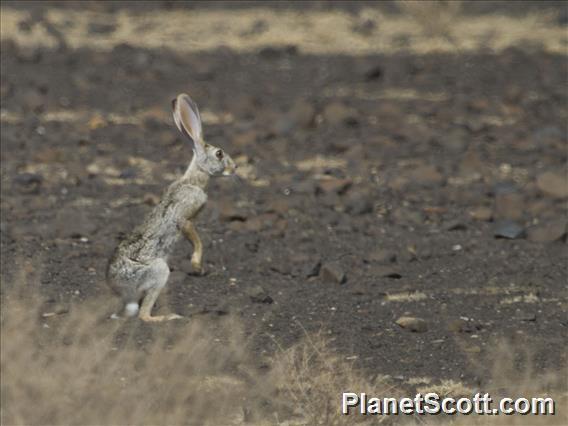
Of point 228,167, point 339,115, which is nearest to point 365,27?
point 339,115

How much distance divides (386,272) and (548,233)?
1.37 meters

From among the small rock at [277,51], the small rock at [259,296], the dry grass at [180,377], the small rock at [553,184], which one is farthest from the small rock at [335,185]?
the small rock at [277,51]

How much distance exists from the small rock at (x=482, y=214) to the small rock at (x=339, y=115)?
307 cm

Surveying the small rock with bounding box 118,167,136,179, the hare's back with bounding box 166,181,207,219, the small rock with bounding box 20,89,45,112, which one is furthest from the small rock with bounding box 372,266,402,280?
the small rock with bounding box 20,89,45,112

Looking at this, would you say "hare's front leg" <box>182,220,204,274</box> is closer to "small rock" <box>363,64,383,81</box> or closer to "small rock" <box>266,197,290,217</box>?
"small rock" <box>266,197,290,217</box>

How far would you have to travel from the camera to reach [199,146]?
703cm

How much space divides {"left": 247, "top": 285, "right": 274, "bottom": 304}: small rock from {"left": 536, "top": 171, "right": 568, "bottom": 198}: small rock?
11.1 ft

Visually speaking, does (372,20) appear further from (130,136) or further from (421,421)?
(421,421)

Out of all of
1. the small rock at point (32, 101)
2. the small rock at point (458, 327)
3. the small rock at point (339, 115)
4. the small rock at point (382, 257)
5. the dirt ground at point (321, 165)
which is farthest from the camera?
the small rock at point (339, 115)

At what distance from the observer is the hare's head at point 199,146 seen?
688 centimetres

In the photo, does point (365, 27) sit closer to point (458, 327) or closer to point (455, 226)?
point (455, 226)

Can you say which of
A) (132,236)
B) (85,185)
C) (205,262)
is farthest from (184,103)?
(85,185)

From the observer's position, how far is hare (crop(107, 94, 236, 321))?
6875 millimetres

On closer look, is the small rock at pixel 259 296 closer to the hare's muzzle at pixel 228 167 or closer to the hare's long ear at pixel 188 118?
the hare's muzzle at pixel 228 167
